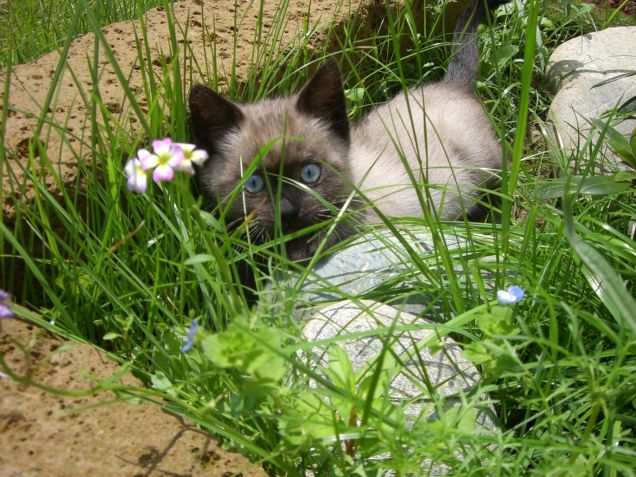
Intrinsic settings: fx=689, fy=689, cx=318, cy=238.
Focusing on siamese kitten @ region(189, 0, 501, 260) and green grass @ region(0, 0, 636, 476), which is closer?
green grass @ region(0, 0, 636, 476)

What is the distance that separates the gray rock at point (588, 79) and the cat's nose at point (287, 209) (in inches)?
46.5

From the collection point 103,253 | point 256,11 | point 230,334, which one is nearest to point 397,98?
point 256,11

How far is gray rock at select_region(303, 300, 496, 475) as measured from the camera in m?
1.49

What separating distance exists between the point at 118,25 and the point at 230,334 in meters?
2.01

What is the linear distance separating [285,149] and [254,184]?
16 cm

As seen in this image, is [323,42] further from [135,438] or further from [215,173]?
[135,438]

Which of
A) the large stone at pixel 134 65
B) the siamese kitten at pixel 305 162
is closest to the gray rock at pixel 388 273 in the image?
the siamese kitten at pixel 305 162

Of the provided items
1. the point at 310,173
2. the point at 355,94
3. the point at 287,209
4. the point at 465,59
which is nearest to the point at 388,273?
the point at 287,209

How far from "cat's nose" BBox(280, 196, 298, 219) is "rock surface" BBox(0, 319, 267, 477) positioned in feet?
2.76

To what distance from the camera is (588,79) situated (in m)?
2.97

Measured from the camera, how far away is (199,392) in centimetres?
151

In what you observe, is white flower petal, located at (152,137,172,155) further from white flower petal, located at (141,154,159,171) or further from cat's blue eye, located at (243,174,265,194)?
cat's blue eye, located at (243,174,265,194)

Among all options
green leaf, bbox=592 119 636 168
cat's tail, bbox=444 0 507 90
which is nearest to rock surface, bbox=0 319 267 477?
green leaf, bbox=592 119 636 168

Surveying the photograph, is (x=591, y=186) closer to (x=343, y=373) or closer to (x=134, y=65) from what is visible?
(x=343, y=373)
